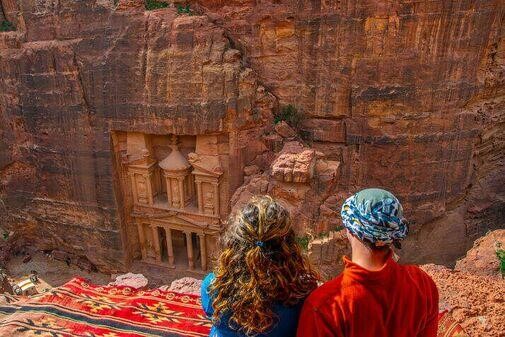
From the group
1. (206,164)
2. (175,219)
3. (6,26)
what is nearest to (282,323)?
(206,164)

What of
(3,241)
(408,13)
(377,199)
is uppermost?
(408,13)

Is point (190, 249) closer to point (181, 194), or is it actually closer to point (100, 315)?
point (181, 194)

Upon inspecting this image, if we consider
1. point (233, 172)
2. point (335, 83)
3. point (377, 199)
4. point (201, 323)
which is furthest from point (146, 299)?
point (335, 83)

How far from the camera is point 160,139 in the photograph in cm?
1379

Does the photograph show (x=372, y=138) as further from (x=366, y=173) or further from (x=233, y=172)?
(x=233, y=172)

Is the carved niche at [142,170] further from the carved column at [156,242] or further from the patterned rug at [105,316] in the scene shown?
the patterned rug at [105,316]

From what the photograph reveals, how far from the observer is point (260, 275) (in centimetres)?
239

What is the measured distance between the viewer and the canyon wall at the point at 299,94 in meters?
10.9

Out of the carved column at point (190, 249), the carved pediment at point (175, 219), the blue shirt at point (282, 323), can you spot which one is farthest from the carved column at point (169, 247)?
the blue shirt at point (282, 323)

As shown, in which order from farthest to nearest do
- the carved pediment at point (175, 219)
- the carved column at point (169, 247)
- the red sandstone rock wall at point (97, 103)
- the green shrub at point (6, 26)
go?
the carved column at point (169, 247) → the green shrub at point (6, 26) → the carved pediment at point (175, 219) → the red sandstone rock wall at point (97, 103)

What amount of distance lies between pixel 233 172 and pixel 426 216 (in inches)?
249

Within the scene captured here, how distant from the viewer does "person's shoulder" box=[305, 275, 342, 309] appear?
2.38 m

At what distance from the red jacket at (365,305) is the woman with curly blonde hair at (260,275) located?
147 mm

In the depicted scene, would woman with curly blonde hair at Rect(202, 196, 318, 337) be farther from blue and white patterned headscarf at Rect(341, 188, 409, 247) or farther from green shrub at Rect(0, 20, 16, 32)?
green shrub at Rect(0, 20, 16, 32)
